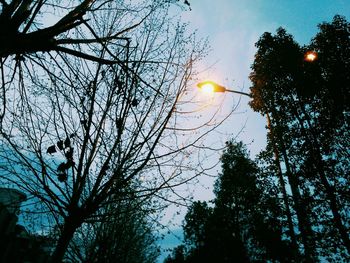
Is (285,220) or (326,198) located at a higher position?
(326,198)

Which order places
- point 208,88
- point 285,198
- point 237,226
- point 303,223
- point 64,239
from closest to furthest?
1. point 64,239
2. point 208,88
3. point 303,223
4. point 285,198
5. point 237,226

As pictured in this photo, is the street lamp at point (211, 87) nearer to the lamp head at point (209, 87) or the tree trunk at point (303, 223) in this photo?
the lamp head at point (209, 87)

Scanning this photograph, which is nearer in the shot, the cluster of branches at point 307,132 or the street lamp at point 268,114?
the street lamp at point 268,114

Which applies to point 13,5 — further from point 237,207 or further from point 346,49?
point 237,207

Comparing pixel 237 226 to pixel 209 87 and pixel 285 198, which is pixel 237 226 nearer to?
pixel 285 198

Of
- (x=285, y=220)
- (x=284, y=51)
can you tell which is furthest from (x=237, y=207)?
(x=284, y=51)

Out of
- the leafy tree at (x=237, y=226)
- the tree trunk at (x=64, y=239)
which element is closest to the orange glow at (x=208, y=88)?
the tree trunk at (x=64, y=239)

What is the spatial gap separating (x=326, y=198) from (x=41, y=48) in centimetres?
1263

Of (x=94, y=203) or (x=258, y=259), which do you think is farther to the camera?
(x=258, y=259)

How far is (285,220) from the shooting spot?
1234cm

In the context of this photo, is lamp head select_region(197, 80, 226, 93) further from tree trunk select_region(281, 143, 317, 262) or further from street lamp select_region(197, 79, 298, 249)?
tree trunk select_region(281, 143, 317, 262)

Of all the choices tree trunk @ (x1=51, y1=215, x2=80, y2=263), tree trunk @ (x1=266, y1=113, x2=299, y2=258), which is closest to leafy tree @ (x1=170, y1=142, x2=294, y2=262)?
tree trunk @ (x1=266, y1=113, x2=299, y2=258)

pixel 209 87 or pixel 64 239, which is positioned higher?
pixel 209 87

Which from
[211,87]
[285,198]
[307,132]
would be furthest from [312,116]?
[211,87]
